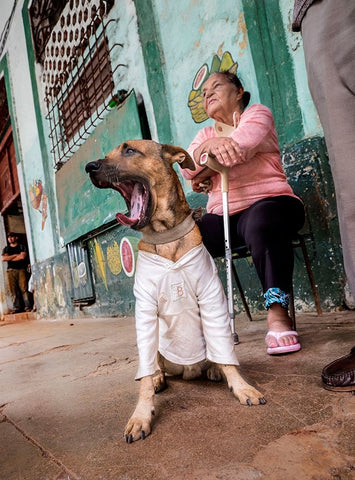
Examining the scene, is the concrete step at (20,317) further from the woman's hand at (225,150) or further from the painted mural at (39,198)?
the woman's hand at (225,150)

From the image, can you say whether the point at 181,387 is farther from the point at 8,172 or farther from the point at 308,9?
the point at 8,172

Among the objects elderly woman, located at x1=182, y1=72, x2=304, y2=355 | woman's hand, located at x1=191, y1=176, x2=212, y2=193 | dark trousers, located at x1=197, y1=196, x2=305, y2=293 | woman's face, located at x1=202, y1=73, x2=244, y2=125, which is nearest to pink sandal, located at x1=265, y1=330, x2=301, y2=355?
elderly woman, located at x1=182, y1=72, x2=304, y2=355

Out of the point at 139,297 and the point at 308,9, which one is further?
the point at 139,297

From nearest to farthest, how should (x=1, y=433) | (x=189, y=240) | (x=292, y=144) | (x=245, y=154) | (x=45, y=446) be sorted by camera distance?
(x=45, y=446) → (x=1, y=433) → (x=189, y=240) → (x=245, y=154) → (x=292, y=144)

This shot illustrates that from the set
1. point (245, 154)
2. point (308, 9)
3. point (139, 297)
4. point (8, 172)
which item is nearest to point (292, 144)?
point (245, 154)

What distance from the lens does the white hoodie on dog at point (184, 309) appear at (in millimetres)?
1252

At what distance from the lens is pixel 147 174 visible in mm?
1363

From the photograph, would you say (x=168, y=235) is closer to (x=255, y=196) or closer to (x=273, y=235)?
(x=273, y=235)

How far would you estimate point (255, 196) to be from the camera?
6.72ft

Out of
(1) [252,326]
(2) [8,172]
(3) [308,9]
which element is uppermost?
(2) [8,172]

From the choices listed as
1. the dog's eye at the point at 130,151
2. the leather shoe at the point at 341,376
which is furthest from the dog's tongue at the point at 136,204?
the leather shoe at the point at 341,376

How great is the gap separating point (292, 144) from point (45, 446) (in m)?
2.48

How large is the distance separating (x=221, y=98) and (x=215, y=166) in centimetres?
56

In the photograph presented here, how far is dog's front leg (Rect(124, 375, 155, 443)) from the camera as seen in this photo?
3.27ft
